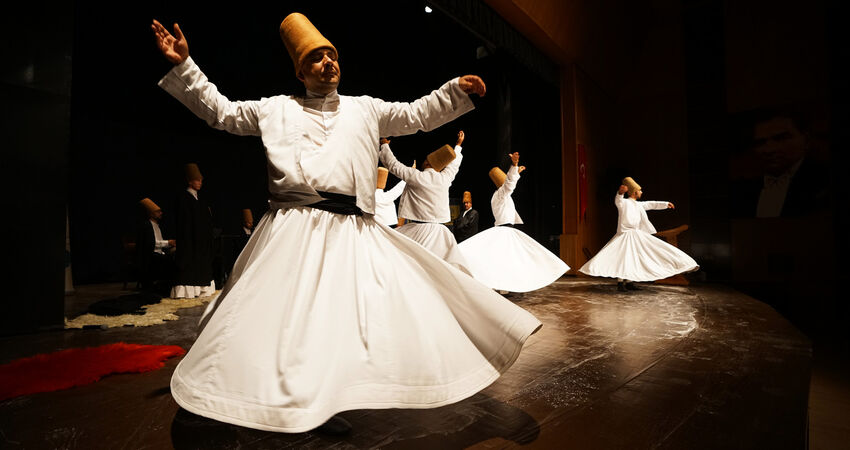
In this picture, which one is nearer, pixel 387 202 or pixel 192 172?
pixel 192 172

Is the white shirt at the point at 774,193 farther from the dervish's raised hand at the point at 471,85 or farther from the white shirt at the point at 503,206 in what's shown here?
the dervish's raised hand at the point at 471,85

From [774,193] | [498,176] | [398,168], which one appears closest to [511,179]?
[498,176]

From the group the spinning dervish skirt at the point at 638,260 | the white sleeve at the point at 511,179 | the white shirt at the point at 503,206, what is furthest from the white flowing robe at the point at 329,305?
the spinning dervish skirt at the point at 638,260

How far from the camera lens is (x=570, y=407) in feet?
5.39

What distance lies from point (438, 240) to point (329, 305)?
2.85 meters

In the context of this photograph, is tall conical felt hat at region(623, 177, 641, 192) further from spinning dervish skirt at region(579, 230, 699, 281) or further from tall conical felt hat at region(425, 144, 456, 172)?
tall conical felt hat at region(425, 144, 456, 172)

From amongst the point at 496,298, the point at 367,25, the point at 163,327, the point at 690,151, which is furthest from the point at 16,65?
the point at 690,151

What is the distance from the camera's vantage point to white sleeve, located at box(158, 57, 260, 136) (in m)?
1.40

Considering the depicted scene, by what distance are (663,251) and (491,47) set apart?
5.11 m

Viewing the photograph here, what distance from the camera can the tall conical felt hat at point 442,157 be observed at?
3908 mm

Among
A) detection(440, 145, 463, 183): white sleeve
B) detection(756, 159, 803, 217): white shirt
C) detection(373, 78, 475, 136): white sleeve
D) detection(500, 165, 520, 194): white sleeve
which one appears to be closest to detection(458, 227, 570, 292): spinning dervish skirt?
detection(500, 165, 520, 194): white sleeve

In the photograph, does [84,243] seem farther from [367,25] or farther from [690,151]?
[690,151]

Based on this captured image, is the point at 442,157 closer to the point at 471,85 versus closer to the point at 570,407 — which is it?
the point at 471,85

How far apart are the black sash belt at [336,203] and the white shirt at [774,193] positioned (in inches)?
362
